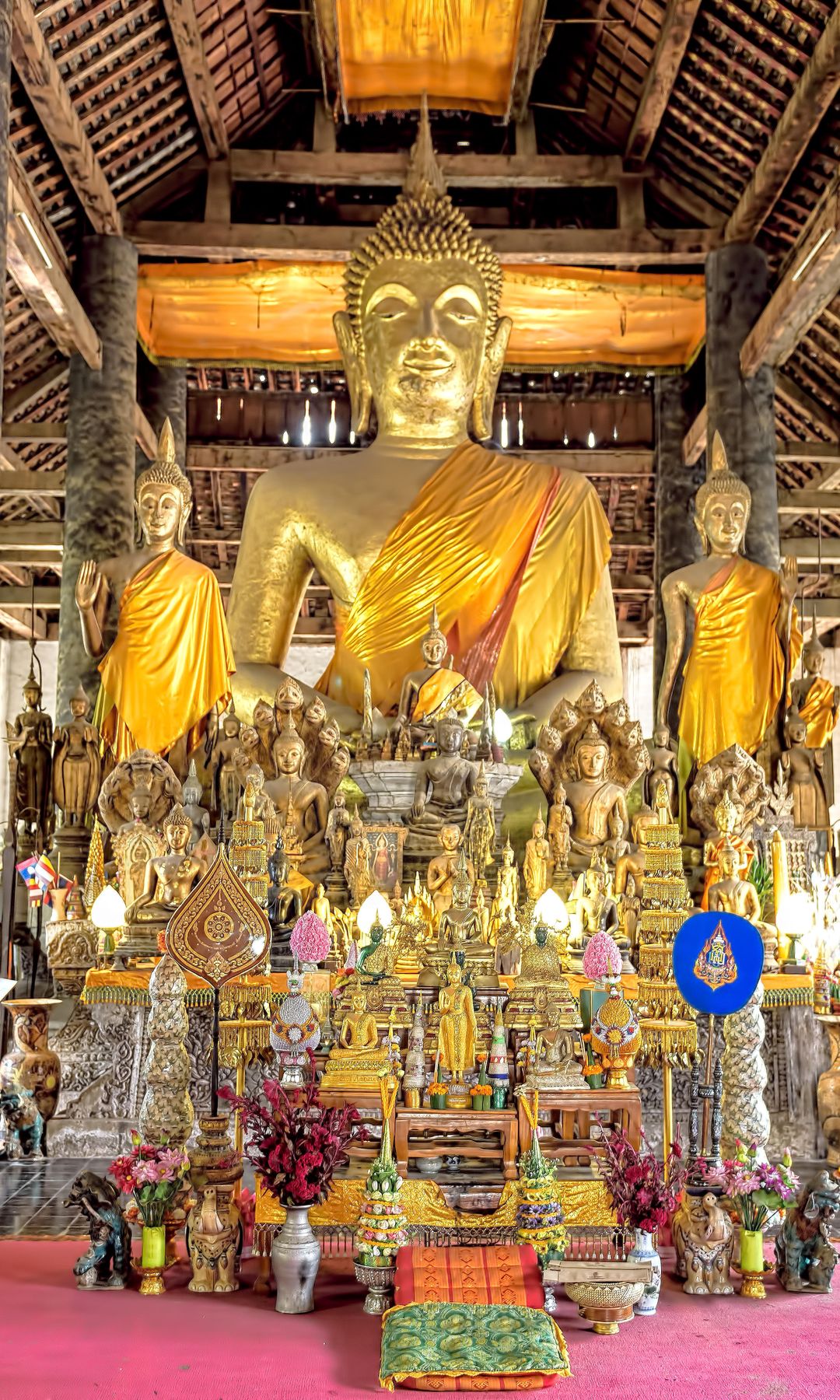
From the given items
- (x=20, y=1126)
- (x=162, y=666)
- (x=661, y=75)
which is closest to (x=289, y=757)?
(x=162, y=666)

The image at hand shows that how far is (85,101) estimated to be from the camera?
7.84 metres

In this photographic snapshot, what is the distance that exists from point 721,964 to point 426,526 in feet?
13.9

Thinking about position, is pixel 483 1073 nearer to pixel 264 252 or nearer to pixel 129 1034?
pixel 129 1034

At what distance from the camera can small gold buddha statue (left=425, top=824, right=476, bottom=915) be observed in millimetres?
5633

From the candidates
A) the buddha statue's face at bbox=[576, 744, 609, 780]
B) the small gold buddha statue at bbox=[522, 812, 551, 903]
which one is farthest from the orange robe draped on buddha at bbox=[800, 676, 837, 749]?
the small gold buddha statue at bbox=[522, 812, 551, 903]

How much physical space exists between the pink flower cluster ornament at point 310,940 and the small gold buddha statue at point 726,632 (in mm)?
3005

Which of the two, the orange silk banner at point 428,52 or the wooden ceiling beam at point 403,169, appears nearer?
the orange silk banner at point 428,52

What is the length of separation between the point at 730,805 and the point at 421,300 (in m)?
3.50

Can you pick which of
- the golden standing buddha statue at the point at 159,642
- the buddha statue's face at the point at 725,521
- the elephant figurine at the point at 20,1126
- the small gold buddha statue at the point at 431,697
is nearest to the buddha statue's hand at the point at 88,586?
the golden standing buddha statue at the point at 159,642

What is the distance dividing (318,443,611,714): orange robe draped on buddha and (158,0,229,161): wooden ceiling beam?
2.71m

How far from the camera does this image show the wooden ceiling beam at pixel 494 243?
904 cm

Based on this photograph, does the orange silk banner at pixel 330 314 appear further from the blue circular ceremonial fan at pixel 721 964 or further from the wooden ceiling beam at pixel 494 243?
the blue circular ceremonial fan at pixel 721 964

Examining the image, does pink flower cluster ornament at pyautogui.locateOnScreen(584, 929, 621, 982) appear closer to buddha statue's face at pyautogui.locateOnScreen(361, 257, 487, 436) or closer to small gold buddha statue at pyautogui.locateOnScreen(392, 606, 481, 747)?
small gold buddha statue at pyautogui.locateOnScreen(392, 606, 481, 747)

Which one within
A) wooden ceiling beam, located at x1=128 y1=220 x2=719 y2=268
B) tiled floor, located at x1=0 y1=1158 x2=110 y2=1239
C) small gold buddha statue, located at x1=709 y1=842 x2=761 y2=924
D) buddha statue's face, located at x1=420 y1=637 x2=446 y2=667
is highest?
wooden ceiling beam, located at x1=128 y1=220 x2=719 y2=268
